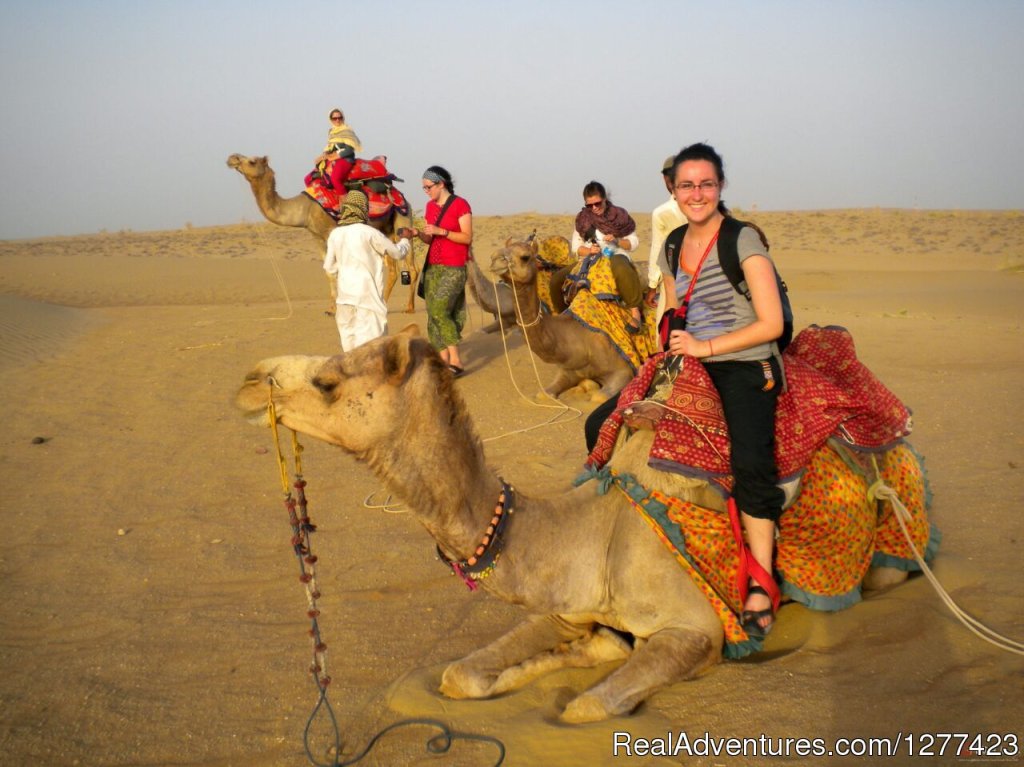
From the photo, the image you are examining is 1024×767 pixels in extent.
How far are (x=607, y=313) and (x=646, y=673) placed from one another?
6252mm

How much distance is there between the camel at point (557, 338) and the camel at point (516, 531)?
187 inches

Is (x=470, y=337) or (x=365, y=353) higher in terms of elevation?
(x=365, y=353)

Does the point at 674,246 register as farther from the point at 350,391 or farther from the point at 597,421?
the point at 350,391

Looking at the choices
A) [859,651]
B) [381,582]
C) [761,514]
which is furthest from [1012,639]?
[381,582]

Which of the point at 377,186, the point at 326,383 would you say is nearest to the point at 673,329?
the point at 326,383

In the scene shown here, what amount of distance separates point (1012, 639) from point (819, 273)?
954 inches

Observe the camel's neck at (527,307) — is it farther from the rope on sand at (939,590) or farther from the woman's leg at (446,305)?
the rope on sand at (939,590)

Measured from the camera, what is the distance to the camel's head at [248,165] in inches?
538

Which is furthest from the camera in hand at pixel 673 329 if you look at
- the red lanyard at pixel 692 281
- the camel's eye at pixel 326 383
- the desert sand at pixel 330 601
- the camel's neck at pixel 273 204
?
the camel's neck at pixel 273 204

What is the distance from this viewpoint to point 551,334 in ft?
28.6

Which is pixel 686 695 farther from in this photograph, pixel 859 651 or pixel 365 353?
pixel 365 353

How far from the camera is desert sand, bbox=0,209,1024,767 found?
10.4ft

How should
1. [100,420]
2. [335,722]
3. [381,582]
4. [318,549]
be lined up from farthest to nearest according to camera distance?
[100,420], [318,549], [381,582], [335,722]

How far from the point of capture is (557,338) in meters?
8.77
